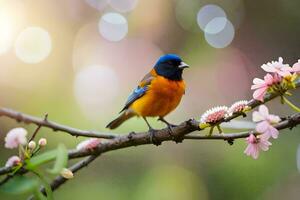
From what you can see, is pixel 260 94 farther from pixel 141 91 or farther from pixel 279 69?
pixel 141 91

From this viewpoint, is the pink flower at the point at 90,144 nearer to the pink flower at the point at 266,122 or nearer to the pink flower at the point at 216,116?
the pink flower at the point at 216,116

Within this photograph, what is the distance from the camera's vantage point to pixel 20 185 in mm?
960

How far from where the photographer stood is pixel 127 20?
20.2 ft

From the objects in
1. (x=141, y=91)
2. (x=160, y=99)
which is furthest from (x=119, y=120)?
(x=160, y=99)

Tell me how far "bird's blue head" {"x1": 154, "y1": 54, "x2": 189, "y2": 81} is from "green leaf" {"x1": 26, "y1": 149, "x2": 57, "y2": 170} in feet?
7.17

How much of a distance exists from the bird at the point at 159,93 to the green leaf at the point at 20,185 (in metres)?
1.94

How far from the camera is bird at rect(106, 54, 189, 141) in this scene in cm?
302

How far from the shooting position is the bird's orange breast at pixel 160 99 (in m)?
3.02

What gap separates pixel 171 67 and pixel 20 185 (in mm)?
2325

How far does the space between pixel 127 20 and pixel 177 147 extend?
1.99 m

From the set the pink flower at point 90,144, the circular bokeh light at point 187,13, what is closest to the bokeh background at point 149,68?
the circular bokeh light at point 187,13

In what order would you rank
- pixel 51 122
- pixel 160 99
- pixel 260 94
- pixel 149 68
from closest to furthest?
pixel 51 122, pixel 260 94, pixel 160 99, pixel 149 68

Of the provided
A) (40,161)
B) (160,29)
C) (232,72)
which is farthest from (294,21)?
(40,161)

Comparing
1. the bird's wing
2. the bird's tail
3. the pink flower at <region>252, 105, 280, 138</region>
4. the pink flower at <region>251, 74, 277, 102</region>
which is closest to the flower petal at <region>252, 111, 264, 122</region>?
the pink flower at <region>252, 105, 280, 138</region>
